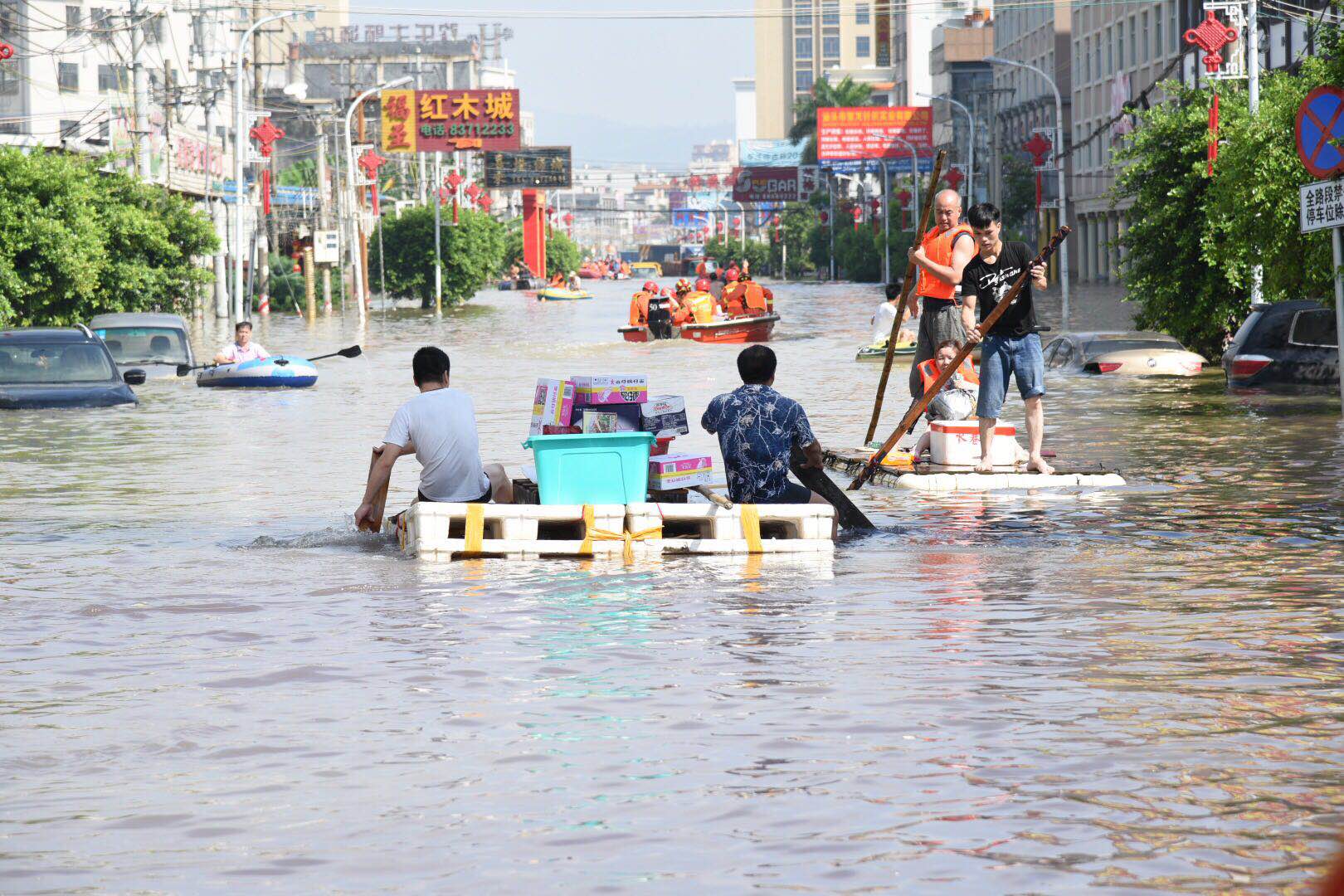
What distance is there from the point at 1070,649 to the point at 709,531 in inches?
145

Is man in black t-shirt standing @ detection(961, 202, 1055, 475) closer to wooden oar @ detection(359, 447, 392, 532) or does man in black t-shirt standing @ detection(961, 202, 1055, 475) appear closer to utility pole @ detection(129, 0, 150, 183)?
wooden oar @ detection(359, 447, 392, 532)

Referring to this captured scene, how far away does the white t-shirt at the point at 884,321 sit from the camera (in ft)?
101

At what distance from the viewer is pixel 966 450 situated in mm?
15758

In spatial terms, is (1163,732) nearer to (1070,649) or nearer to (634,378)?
(1070,649)

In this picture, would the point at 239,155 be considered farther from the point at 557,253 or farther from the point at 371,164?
the point at 557,253

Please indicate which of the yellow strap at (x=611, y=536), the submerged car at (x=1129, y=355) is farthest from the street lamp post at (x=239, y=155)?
the yellow strap at (x=611, y=536)

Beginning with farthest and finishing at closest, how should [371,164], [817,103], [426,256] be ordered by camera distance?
[817,103] < [426,256] < [371,164]

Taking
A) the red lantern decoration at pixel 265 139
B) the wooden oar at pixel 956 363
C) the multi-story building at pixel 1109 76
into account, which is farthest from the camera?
the multi-story building at pixel 1109 76

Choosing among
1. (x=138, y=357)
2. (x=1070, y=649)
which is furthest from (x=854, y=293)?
(x=1070, y=649)

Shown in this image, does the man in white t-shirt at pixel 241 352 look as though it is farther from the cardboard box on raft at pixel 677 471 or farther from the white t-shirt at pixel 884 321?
the cardboard box on raft at pixel 677 471

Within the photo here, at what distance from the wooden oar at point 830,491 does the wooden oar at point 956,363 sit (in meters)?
1.85

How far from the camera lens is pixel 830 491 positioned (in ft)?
40.9

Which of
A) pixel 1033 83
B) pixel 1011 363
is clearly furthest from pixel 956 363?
pixel 1033 83

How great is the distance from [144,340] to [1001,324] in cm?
2018
